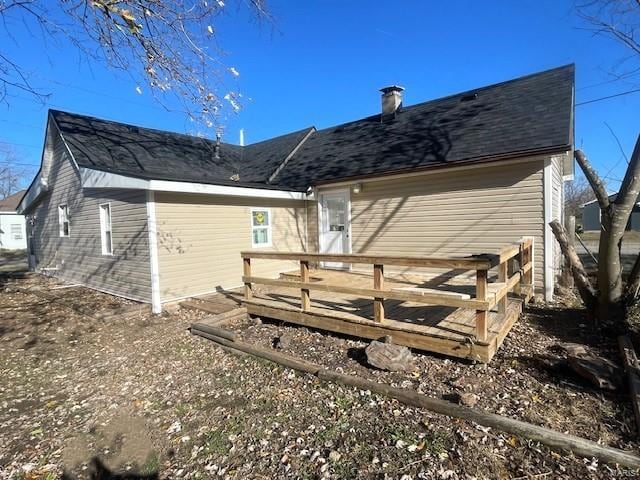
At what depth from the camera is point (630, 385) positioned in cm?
329

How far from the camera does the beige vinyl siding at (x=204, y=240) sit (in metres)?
7.48

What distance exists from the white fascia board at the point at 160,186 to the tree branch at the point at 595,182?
644 centimetres

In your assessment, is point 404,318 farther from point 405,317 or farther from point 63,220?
point 63,220

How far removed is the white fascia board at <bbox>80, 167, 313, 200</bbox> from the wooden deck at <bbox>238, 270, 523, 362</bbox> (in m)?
2.62

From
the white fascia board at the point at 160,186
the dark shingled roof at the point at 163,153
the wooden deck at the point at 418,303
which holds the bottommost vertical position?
the wooden deck at the point at 418,303

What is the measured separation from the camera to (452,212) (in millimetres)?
7852

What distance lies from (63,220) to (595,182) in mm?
13595

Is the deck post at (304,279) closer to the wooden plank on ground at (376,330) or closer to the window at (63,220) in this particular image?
the wooden plank on ground at (376,330)

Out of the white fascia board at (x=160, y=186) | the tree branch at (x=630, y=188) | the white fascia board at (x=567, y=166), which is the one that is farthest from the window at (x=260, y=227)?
the white fascia board at (x=567, y=166)

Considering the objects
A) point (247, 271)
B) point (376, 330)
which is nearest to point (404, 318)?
point (376, 330)

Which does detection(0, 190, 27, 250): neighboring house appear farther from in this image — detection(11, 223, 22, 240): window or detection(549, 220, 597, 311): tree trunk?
detection(549, 220, 597, 311): tree trunk

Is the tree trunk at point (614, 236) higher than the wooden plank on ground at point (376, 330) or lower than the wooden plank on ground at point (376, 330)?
higher

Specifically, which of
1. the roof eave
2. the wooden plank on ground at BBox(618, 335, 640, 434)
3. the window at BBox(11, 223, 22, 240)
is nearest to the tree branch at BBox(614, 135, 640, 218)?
the roof eave

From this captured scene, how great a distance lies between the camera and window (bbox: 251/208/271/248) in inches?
368
